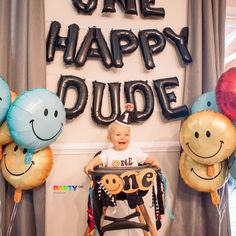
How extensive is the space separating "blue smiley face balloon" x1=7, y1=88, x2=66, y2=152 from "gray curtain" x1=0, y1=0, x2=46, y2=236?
0.34 m

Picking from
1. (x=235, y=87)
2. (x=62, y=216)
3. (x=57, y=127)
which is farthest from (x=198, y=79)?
(x=62, y=216)

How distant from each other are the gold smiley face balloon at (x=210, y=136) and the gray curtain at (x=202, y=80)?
48 cm

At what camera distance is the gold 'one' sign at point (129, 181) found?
60.2 inches

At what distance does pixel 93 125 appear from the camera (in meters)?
2.15

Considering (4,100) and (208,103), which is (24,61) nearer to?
(4,100)

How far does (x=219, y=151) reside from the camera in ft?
5.49

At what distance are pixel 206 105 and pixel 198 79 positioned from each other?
0.99 feet

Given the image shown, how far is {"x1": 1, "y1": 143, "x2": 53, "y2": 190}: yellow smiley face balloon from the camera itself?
5.63 ft

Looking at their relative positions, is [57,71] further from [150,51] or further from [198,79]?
[198,79]

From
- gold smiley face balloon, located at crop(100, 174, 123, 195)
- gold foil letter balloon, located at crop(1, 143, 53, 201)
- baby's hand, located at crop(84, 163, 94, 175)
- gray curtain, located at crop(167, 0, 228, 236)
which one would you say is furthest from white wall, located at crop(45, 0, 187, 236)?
gold smiley face balloon, located at crop(100, 174, 123, 195)

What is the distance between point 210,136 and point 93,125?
0.85m

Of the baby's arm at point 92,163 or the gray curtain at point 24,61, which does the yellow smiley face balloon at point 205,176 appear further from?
the gray curtain at point 24,61

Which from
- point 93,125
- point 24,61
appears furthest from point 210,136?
point 24,61

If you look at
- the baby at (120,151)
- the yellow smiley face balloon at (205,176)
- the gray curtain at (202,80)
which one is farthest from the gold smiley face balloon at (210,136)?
the gray curtain at (202,80)
